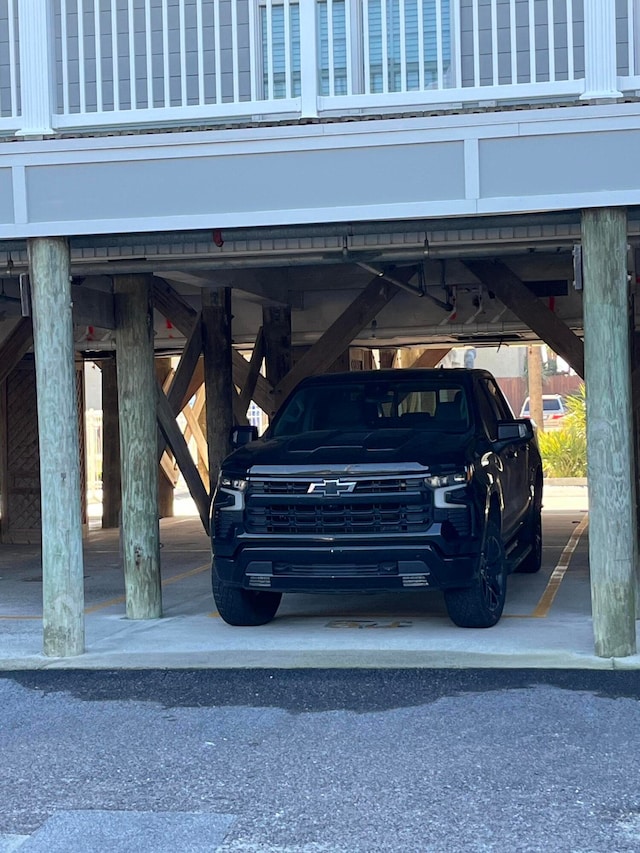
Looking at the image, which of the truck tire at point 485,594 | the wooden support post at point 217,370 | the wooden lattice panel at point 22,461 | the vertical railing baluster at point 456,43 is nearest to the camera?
the vertical railing baluster at point 456,43

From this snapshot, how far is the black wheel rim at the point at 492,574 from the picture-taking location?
333 inches

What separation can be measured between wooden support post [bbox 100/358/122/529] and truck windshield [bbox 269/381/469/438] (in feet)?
27.6

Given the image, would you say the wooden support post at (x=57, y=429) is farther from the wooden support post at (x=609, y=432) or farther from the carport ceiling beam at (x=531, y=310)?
the carport ceiling beam at (x=531, y=310)

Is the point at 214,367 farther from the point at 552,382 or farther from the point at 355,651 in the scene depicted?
the point at 552,382

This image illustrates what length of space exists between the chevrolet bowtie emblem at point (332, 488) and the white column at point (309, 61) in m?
2.44

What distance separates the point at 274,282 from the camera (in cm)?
1382

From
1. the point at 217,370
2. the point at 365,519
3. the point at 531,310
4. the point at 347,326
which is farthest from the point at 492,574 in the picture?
the point at 217,370

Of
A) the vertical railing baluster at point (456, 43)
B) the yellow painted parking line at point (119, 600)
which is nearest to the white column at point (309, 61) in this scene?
the vertical railing baluster at point (456, 43)

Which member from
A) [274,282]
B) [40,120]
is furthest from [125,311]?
[274,282]

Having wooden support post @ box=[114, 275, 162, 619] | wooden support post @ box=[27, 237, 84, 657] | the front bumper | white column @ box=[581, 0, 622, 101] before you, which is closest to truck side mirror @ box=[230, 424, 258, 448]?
wooden support post @ box=[114, 275, 162, 619]

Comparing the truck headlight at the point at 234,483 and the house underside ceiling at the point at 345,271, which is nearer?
the house underside ceiling at the point at 345,271

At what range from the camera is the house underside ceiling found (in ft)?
26.7

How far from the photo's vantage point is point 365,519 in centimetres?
825

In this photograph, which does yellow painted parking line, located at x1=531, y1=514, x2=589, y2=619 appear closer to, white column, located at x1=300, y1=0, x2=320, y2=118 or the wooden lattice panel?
white column, located at x1=300, y1=0, x2=320, y2=118
